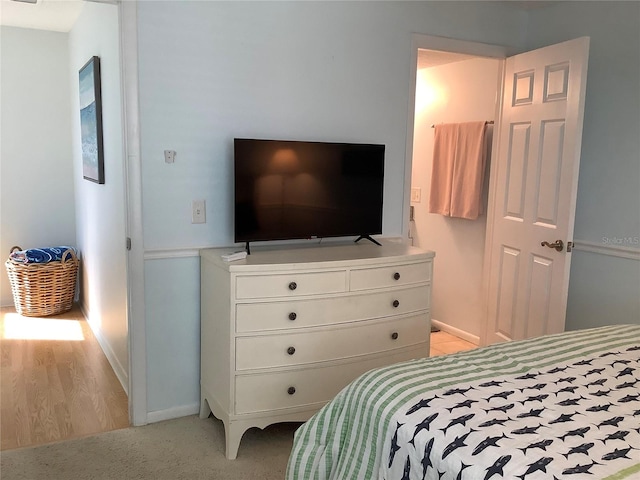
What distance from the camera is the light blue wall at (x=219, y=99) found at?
262 centimetres

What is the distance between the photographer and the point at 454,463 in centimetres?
123

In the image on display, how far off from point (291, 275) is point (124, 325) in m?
1.16

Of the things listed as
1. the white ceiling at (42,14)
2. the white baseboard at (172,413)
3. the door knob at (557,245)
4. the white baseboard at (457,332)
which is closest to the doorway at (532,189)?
the door knob at (557,245)

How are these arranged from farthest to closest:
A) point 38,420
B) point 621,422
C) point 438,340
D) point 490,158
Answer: point 438,340, point 490,158, point 38,420, point 621,422

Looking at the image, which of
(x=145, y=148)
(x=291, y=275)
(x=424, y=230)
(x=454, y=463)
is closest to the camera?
(x=454, y=463)

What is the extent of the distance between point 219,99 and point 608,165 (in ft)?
7.28

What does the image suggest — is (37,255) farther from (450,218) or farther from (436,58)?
(436,58)

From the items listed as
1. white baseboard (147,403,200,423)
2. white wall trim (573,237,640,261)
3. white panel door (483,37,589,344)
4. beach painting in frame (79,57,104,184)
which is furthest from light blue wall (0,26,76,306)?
white wall trim (573,237,640,261)

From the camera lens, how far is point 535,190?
333cm

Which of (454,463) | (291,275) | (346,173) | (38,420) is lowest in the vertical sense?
(38,420)

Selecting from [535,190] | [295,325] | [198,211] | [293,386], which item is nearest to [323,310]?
[295,325]

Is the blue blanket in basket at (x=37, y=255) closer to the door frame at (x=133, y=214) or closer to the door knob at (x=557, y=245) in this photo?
the door frame at (x=133, y=214)

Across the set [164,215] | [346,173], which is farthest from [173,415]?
[346,173]

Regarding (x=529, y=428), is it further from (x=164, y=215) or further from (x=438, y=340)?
(x=438, y=340)
